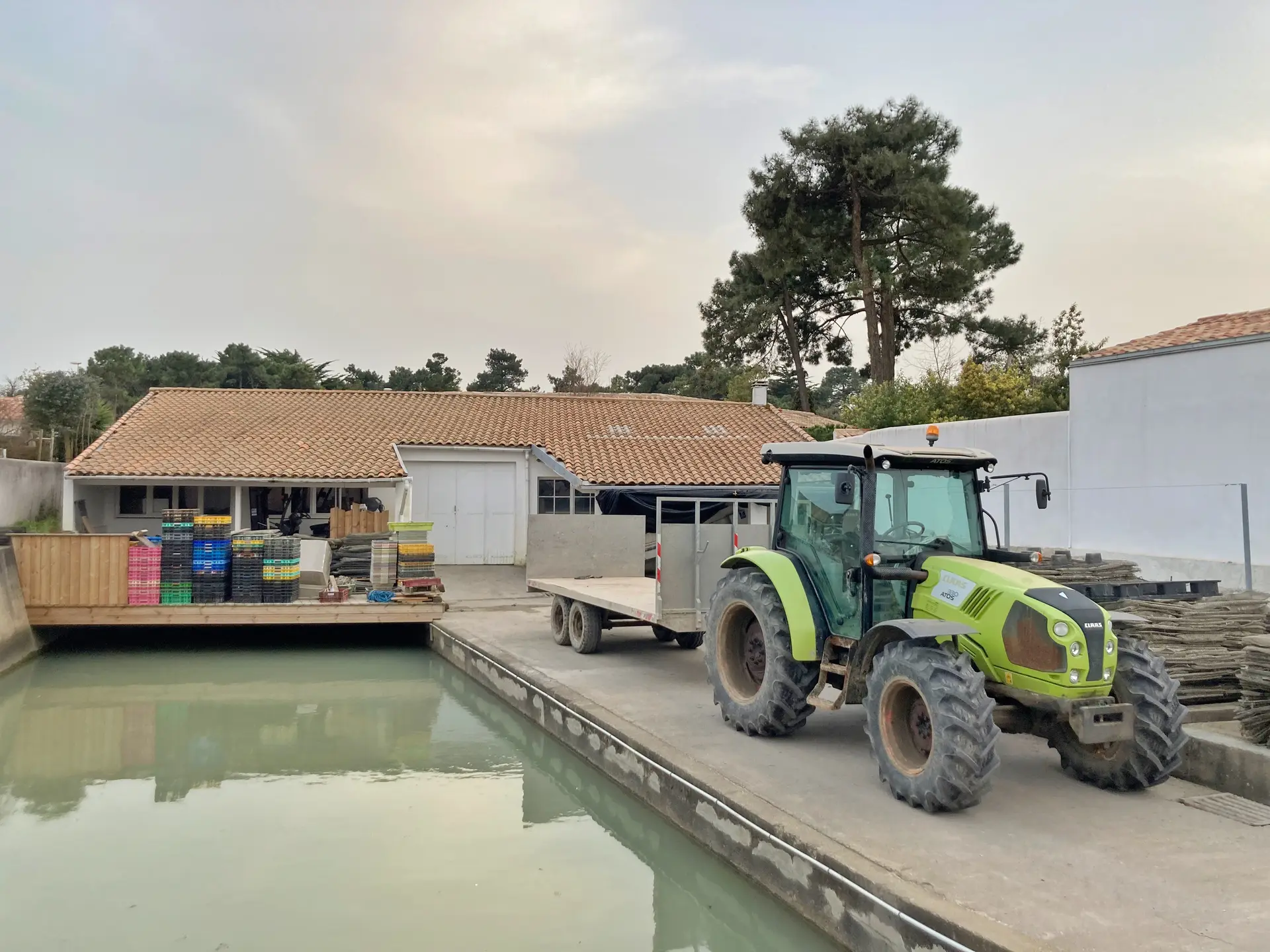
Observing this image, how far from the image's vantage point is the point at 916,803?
577 cm

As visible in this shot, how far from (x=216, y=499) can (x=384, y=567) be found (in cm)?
798

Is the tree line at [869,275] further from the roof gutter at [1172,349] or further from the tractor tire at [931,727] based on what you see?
the tractor tire at [931,727]

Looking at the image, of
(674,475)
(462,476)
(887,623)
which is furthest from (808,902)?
(462,476)

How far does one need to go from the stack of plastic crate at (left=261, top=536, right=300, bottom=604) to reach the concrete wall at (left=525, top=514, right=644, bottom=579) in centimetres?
371

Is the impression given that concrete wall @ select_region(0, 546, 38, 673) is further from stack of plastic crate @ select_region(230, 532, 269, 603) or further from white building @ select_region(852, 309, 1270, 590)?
white building @ select_region(852, 309, 1270, 590)

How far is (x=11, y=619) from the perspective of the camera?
13383 millimetres

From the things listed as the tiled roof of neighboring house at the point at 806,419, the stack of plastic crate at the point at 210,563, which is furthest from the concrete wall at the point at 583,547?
the tiled roof of neighboring house at the point at 806,419

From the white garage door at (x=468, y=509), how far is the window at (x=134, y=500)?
5.65 metres

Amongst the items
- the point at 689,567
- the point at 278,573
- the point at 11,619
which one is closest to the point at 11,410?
the point at 11,619

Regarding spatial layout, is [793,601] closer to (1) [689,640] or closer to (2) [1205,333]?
(1) [689,640]

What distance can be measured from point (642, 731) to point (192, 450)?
15410 mm

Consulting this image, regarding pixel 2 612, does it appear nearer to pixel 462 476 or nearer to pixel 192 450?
pixel 192 450

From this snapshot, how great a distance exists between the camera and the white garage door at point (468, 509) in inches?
856

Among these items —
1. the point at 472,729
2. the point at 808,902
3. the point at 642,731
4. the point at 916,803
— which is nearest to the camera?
the point at 808,902
